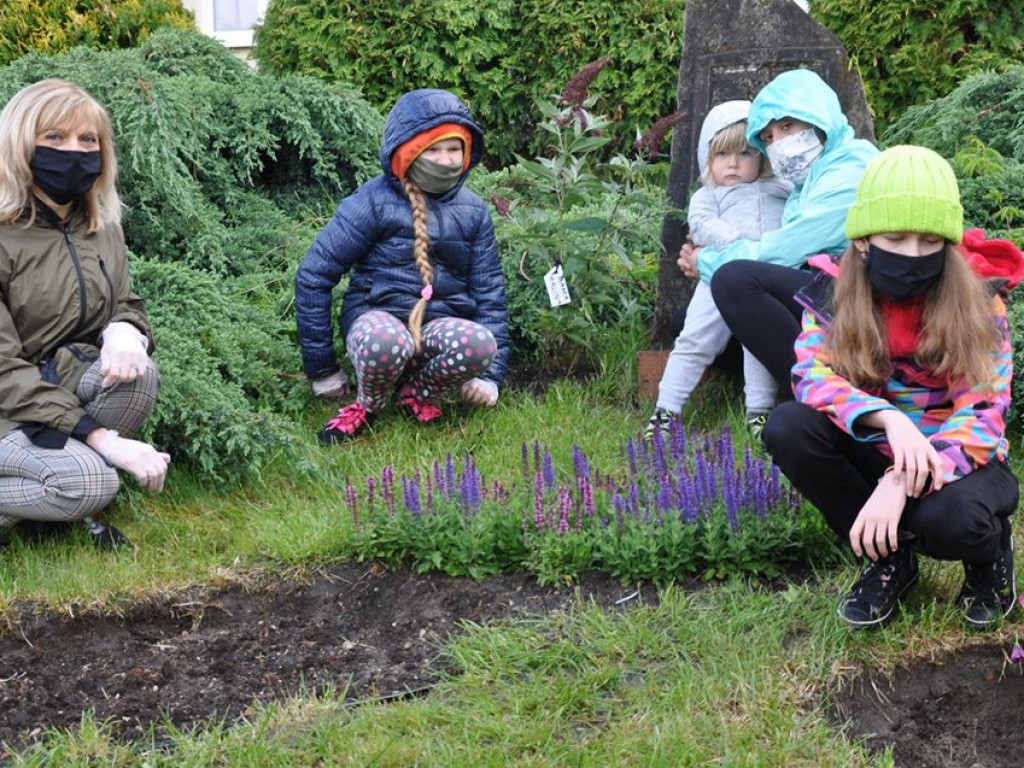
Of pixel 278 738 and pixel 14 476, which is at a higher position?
pixel 14 476

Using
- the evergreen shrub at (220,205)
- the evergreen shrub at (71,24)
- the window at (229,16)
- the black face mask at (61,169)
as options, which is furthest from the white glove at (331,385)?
the window at (229,16)

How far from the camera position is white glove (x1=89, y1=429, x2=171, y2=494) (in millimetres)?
3770

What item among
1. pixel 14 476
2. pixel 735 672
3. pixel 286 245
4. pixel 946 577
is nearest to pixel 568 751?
pixel 735 672

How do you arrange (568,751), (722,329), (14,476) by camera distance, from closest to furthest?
(568,751) → (14,476) → (722,329)

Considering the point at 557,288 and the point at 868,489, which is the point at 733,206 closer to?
the point at 557,288

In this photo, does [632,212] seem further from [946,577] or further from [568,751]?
[568,751]

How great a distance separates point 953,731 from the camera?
9.71 feet

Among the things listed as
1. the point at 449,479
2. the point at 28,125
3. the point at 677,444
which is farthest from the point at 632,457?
the point at 28,125

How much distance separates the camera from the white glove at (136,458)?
377 centimetres

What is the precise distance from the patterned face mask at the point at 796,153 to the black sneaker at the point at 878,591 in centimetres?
160

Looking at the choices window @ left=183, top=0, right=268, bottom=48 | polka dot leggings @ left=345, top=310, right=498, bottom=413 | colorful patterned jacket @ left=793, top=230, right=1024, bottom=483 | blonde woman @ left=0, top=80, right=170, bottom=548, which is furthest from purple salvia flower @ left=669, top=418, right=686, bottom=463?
window @ left=183, top=0, right=268, bottom=48

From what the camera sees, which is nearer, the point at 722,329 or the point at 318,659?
the point at 318,659

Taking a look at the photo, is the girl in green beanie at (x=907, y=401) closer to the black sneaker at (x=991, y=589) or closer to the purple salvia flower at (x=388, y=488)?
the black sneaker at (x=991, y=589)

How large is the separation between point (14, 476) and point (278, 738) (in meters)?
1.37
